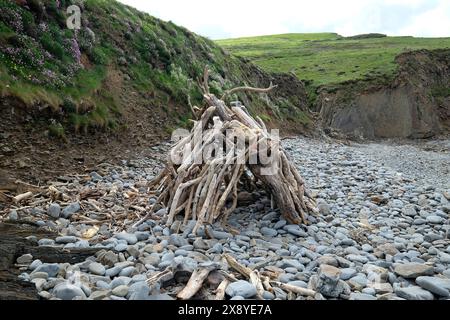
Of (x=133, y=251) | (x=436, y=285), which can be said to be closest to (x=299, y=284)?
(x=436, y=285)

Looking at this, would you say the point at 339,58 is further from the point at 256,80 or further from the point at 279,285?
the point at 279,285

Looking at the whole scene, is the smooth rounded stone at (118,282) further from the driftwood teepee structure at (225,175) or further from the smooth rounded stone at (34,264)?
the driftwood teepee structure at (225,175)

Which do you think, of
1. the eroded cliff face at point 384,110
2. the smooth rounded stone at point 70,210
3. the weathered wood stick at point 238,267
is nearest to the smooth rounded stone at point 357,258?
the weathered wood stick at point 238,267

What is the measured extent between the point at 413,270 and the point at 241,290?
8.39ft

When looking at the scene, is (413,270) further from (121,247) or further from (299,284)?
(121,247)

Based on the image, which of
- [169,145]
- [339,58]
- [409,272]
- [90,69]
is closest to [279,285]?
[409,272]

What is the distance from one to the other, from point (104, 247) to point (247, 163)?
3.13 metres

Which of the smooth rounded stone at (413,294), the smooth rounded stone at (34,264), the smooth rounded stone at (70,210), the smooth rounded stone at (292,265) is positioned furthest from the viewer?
the smooth rounded stone at (70,210)

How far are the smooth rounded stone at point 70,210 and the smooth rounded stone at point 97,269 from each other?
2.72 m

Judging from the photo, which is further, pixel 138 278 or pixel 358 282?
pixel 358 282

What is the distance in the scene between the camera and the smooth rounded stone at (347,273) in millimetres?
5219

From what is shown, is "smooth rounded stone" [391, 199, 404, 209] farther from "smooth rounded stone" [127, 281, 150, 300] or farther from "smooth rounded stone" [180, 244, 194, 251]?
"smooth rounded stone" [127, 281, 150, 300]

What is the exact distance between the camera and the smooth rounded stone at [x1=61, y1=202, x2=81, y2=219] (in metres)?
7.58

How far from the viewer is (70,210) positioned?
771cm
